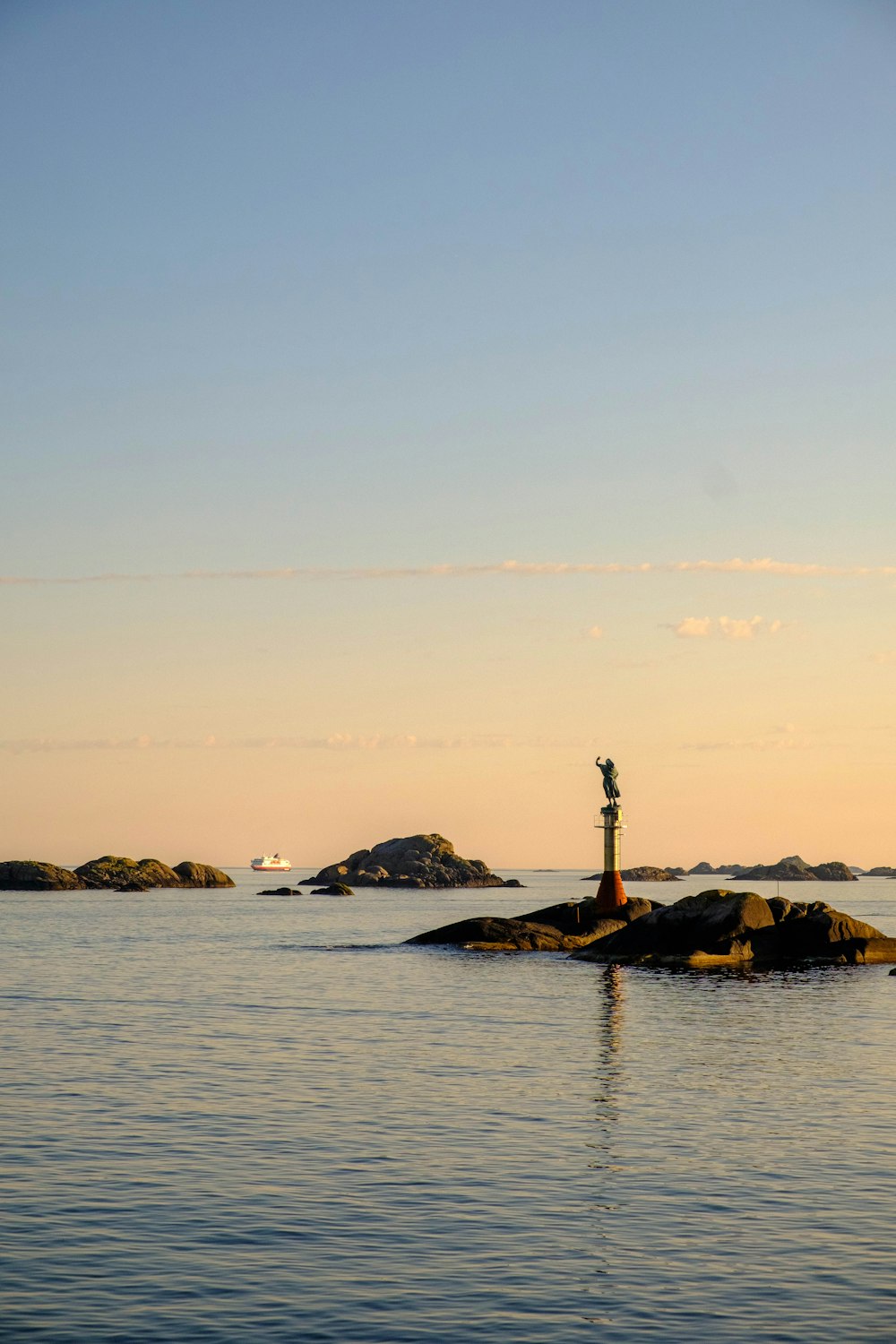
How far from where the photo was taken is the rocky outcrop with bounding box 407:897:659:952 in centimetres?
7706

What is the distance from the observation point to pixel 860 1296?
53.0 feet

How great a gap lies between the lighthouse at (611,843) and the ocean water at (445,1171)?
30.8 m

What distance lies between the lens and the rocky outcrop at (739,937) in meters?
67.8

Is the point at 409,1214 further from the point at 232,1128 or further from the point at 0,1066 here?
the point at 0,1066

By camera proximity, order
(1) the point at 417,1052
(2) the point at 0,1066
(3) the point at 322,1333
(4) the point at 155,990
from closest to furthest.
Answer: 1. (3) the point at 322,1333
2. (2) the point at 0,1066
3. (1) the point at 417,1052
4. (4) the point at 155,990

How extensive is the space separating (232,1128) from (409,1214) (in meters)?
7.11

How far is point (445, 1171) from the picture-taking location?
2242 centimetres

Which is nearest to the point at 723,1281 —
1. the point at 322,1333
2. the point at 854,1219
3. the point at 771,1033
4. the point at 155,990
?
the point at 854,1219

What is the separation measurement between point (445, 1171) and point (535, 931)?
184 feet

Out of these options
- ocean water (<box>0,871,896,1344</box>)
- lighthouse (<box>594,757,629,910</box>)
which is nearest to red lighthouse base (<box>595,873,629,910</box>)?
lighthouse (<box>594,757,629,910</box>)

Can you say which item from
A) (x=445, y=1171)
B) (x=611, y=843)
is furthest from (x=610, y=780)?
(x=445, y=1171)

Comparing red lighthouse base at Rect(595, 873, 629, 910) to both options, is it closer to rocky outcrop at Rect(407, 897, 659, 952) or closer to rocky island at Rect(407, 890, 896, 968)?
rocky outcrop at Rect(407, 897, 659, 952)

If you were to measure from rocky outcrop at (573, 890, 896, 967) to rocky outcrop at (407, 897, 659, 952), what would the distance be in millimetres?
4860

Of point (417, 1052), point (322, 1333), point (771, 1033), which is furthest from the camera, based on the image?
point (771, 1033)
